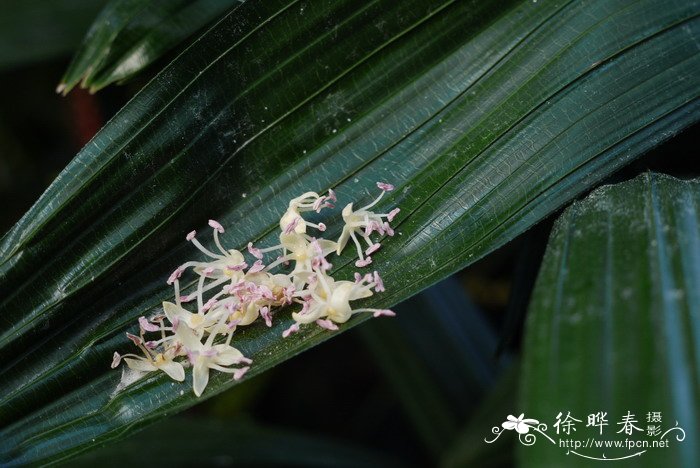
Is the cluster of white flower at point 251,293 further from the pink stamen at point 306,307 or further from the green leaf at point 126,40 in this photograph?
the green leaf at point 126,40

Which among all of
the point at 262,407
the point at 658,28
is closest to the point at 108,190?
the point at 658,28

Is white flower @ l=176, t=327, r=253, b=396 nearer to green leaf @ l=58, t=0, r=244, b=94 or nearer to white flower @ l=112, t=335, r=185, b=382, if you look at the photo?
white flower @ l=112, t=335, r=185, b=382

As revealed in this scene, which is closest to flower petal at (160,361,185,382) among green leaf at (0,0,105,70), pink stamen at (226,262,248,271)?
pink stamen at (226,262,248,271)

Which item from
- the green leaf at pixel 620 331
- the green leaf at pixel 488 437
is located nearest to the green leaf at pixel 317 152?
the green leaf at pixel 620 331

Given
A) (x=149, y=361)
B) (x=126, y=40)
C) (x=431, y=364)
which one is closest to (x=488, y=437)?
(x=431, y=364)

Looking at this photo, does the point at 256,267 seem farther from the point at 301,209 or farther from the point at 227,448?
the point at 227,448

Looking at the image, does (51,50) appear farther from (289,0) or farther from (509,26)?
(509,26)
